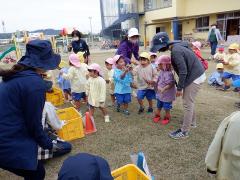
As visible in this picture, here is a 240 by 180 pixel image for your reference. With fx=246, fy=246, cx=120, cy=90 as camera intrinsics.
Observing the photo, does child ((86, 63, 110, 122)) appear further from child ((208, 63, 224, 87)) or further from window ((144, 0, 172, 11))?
window ((144, 0, 172, 11))

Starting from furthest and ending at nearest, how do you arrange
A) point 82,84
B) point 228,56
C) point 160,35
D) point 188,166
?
1. point 228,56
2. point 82,84
3. point 160,35
4. point 188,166

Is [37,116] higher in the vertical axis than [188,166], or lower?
higher

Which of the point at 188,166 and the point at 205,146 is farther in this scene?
the point at 205,146

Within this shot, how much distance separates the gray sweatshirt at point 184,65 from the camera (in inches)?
139

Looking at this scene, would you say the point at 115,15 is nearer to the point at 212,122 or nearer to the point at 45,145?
the point at 212,122

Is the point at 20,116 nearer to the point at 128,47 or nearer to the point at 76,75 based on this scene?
the point at 76,75

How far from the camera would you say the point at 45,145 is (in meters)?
2.29

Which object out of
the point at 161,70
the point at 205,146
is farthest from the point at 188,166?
the point at 161,70

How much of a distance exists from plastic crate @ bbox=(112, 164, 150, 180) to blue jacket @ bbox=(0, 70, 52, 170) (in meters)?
0.79

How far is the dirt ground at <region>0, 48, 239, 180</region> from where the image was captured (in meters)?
3.28

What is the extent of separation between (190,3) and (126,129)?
20.9m

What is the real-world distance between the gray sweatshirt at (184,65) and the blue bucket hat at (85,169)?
2.51m

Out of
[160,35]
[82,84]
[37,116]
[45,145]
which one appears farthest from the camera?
[82,84]

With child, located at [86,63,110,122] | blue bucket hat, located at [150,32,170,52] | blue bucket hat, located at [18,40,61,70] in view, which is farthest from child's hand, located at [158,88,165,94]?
blue bucket hat, located at [18,40,61,70]
